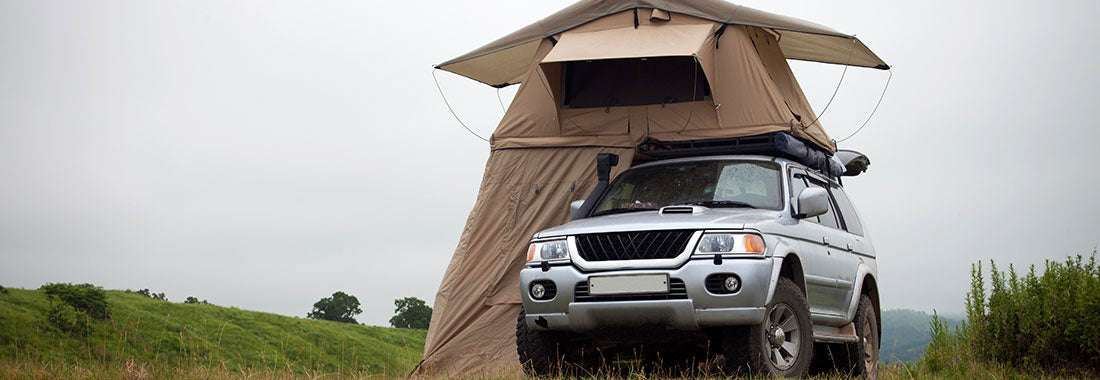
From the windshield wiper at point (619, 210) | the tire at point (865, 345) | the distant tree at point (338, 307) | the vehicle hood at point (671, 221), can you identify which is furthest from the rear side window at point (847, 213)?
the distant tree at point (338, 307)

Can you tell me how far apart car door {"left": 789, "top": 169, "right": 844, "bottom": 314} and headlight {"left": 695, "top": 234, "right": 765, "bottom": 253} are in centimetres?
88

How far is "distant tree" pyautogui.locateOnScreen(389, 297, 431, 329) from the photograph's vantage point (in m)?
23.8

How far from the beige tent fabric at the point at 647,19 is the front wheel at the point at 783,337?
3728 millimetres

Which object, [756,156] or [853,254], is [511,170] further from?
[853,254]

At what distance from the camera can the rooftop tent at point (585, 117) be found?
372 inches

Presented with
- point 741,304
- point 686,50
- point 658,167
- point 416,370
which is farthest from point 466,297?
point 741,304

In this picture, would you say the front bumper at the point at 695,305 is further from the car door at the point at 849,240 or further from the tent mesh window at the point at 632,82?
the tent mesh window at the point at 632,82

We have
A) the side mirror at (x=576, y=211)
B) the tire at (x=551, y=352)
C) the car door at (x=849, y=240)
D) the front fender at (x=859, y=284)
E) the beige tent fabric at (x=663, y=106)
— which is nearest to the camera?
the tire at (x=551, y=352)

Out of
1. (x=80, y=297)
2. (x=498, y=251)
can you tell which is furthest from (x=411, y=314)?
(x=498, y=251)

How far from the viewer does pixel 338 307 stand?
2588 cm

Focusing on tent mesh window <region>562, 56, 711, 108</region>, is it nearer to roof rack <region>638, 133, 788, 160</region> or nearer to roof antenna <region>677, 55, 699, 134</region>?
roof antenna <region>677, 55, 699, 134</region>

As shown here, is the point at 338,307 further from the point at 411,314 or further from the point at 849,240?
the point at 849,240

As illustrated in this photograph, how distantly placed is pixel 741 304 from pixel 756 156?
2.41m

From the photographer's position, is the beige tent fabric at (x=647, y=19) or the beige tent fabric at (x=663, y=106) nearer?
the beige tent fabric at (x=663, y=106)
